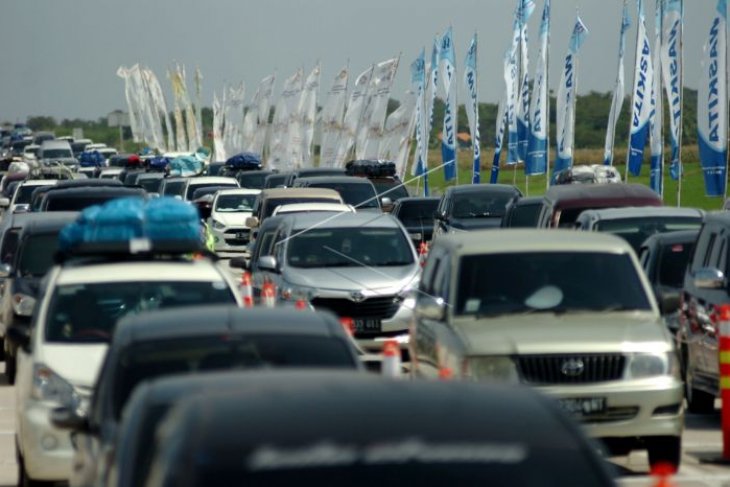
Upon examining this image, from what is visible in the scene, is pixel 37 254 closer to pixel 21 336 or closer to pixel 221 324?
Result: pixel 21 336

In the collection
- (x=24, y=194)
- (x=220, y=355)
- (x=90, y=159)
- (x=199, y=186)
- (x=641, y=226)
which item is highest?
(x=220, y=355)

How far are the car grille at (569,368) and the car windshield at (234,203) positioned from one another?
106 ft

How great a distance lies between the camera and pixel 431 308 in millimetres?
13664

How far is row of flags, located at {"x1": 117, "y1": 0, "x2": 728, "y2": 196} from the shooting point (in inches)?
1447

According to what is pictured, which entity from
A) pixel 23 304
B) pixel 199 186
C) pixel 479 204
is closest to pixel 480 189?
pixel 479 204

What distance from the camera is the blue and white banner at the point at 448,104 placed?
54.8 m

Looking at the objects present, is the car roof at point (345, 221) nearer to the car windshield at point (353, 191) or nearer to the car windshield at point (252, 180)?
the car windshield at point (353, 191)

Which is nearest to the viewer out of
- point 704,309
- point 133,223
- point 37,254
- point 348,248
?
point 704,309

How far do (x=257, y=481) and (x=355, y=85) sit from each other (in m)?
62.6

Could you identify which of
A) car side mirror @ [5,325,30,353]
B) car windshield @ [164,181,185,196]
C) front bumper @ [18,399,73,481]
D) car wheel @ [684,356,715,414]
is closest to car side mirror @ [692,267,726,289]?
car wheel @ [684,356,715,414]

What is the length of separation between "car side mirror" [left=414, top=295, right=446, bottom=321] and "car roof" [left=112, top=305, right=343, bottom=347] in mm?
4014

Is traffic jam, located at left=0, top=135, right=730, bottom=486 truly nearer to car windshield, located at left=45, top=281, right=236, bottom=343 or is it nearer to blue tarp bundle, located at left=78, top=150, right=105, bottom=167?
car windshield, located at left=45, top=281, right=236, bottom=343

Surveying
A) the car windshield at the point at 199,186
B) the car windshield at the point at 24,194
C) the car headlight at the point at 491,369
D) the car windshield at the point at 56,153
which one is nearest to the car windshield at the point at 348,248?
the car headlight at the point at 491,369

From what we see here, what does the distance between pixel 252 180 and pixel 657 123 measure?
17.3 meters
